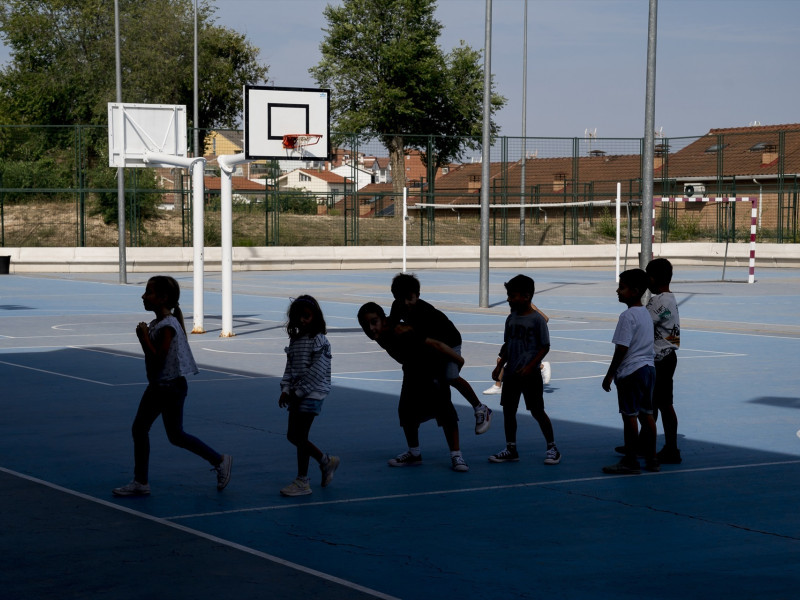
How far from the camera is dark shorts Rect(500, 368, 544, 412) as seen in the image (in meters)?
8.88

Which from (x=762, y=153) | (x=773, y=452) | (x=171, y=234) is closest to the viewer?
(x=773, y=452)

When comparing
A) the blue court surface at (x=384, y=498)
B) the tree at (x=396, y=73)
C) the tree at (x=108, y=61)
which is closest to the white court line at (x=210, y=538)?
the blue court surface at (x=384, y=498)

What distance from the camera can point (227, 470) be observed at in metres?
7.96

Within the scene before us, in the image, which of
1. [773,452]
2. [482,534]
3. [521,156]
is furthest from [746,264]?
[482,534]

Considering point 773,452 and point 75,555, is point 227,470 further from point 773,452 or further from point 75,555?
point 773,452

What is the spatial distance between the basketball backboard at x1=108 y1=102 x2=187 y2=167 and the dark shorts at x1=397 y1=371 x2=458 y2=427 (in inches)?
648

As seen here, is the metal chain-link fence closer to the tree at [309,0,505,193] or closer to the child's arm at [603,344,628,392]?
the tree at [309,0,505,193]

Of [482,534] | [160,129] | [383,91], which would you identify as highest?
[383,91]

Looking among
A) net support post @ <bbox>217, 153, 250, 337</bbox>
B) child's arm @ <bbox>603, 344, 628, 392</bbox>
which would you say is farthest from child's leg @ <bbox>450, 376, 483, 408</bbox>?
net support post @ <bbox>217, 153, 250, 337</bbox>

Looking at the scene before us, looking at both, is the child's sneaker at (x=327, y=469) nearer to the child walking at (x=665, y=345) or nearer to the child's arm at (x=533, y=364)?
the child's arm at (x=533, y=364)

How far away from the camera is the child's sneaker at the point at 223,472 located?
7.94 meters

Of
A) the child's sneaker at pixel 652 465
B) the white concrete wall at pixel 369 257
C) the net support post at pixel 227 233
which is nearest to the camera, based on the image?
the child's sneaker at pixel 652 465

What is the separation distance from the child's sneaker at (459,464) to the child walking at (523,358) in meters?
0.34

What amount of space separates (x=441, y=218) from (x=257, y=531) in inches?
1682
